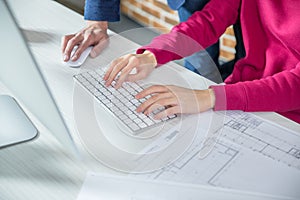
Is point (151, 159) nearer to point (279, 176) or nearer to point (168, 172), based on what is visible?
point (168, 172)

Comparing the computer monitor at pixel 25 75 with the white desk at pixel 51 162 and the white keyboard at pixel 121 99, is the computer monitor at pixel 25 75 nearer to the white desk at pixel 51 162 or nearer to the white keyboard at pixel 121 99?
the white desk at pixel 51 162

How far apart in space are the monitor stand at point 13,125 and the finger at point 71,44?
217 mm

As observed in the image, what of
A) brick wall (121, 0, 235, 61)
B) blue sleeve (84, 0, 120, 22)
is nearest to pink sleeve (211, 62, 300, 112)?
blue sleeve (84, 0, 120, 22)

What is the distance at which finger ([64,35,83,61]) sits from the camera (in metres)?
1.12

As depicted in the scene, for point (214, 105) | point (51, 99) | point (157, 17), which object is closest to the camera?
point (51, 99)

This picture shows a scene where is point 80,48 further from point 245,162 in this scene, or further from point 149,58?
point 245,162

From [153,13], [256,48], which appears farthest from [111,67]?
[153,13]

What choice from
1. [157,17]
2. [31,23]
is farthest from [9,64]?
[157,17]

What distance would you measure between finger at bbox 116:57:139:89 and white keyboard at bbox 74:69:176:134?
0.04ft

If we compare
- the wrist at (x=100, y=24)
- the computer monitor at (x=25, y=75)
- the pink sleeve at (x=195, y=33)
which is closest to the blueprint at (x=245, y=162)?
the computer monitor at (x=25, y=75)

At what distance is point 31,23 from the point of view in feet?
4.34

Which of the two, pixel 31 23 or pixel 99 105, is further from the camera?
→ pixel 31 23

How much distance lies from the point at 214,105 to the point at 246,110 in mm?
62

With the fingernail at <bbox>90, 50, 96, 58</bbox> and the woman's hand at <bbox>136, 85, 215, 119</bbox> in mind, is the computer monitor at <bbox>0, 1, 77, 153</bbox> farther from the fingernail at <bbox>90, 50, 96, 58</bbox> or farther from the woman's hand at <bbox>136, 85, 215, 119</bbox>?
the fingernail at <bbox>90, 50, 96, 58</bbox>
